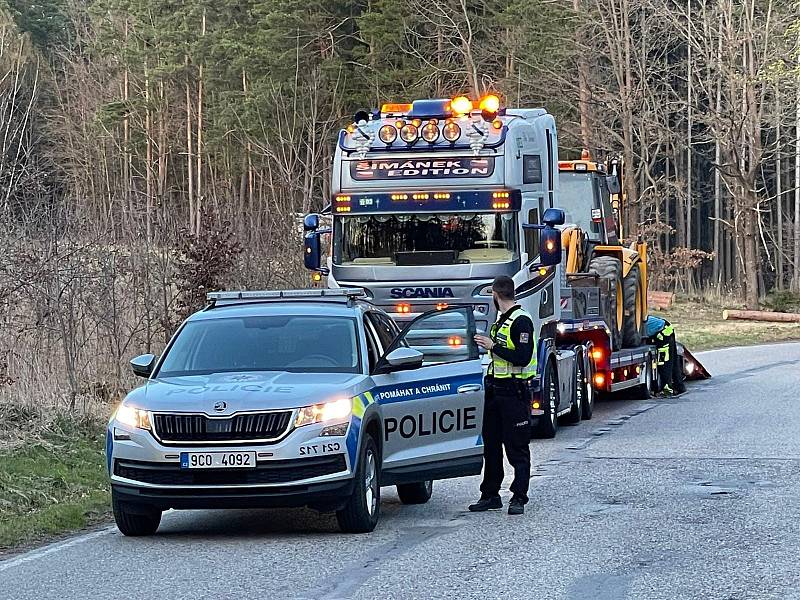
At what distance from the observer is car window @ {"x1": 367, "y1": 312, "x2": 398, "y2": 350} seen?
1108 centimetres

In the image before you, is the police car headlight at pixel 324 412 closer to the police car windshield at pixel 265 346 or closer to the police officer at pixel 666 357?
the police car windshield at pixel 265 346

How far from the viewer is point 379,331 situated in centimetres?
1113

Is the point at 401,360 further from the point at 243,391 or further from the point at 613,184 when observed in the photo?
the point at 613,184

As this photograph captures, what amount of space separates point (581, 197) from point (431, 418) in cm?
1143

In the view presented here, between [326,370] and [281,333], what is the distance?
25.5 inches

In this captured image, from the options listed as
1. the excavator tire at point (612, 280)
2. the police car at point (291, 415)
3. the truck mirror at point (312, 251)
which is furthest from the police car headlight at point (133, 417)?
the excavator tire at point (612, 280)

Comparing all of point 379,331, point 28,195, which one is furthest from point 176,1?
point 379,331

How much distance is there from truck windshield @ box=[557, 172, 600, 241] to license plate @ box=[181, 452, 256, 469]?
42.6 ft

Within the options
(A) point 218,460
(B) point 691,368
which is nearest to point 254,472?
(A) point 218,460

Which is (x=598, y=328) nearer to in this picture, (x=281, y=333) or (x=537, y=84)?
(x=281, y=333)

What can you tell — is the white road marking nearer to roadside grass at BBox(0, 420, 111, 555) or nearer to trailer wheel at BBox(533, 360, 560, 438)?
roadside grass at BBox(0, 420, 111, 555)

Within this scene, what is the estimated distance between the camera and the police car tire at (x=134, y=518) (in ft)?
31.6

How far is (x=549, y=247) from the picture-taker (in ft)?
53.5

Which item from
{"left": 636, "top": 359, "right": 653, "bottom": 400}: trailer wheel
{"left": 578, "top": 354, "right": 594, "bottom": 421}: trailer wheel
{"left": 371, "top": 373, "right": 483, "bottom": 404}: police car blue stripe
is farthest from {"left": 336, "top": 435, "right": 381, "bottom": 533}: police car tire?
{"left": 636, "top": 359, "right": 653, "bottom": 400}: trailer wheel
